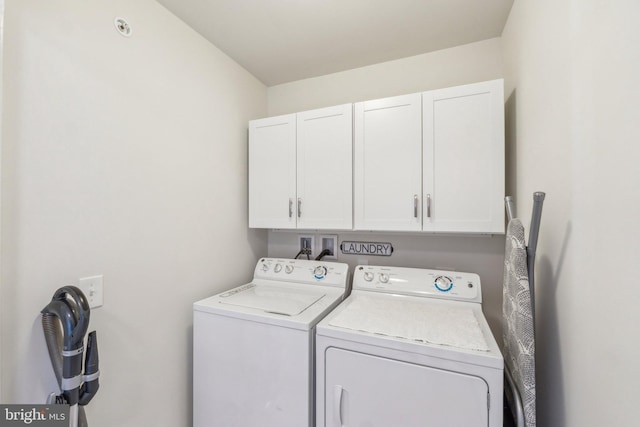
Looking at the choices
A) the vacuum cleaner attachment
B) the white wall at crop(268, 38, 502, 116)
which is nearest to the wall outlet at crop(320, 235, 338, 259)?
the white wall at crop(268, 38, 502, 116)

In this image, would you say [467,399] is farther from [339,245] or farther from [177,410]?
[177,410]

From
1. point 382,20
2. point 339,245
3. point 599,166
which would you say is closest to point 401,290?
Answer: point 339,245

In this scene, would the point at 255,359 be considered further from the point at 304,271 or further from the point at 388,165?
the point at 388,165

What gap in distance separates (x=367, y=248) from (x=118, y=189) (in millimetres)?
1604

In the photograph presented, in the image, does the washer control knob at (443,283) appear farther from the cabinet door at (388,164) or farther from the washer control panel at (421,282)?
the cabinet door at (388,164)

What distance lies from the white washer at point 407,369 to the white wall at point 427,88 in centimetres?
42

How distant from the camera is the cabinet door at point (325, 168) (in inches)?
68.0

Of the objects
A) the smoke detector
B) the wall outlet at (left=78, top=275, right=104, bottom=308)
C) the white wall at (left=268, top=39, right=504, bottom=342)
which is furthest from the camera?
the white wall at (left=268, top=39, right=504, bottom=342)

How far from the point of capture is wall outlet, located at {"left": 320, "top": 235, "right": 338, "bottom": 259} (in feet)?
6.93

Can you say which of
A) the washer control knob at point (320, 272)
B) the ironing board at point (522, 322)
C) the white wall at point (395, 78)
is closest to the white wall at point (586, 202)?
the ironing board at point (522, 322)

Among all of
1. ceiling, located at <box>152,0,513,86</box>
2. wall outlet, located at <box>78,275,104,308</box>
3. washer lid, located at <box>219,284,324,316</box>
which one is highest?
ceiling, located at <box>152,0,513,86</box>

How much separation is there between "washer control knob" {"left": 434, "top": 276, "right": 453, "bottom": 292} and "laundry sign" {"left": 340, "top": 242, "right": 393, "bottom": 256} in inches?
16.6

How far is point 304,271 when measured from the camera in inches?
75.4

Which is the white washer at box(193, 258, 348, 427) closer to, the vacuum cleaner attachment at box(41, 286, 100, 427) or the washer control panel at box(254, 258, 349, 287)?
the washer control panel at box(254, 258, 349, 287)
